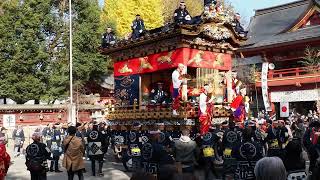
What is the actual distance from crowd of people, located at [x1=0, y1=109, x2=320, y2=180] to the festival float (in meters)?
0.57

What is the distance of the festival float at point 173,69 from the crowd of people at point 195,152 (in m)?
0.57

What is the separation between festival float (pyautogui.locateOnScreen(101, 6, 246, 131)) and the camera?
12953 millimetres

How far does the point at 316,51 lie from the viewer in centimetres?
2611

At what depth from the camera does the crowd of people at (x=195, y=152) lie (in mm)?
5854

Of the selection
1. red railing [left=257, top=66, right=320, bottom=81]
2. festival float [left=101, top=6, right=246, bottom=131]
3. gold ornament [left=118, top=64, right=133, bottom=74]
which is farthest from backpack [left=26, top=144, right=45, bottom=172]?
red railing [left=257, top=66, right=320, bottom=81]

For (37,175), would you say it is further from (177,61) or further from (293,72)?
(293,72)

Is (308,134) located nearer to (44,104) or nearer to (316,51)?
(316,51)

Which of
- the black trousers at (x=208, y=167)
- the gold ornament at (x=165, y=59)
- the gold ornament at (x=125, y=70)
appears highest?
the gold ornament at (x=165, y=59)

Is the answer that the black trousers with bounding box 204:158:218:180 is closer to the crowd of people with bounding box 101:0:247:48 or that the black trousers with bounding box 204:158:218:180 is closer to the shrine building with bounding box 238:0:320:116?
the crowd of people with bounding box 101:0:247:48

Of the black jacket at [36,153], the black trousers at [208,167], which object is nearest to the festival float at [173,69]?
the black trousers at [208,167]

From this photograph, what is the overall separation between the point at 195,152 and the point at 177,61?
531 cm

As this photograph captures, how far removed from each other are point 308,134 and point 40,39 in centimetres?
2193

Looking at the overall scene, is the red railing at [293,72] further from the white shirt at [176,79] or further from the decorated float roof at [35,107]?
the white shirt at [176,79]

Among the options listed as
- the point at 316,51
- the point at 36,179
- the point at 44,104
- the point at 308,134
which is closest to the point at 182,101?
the point at 308,134
